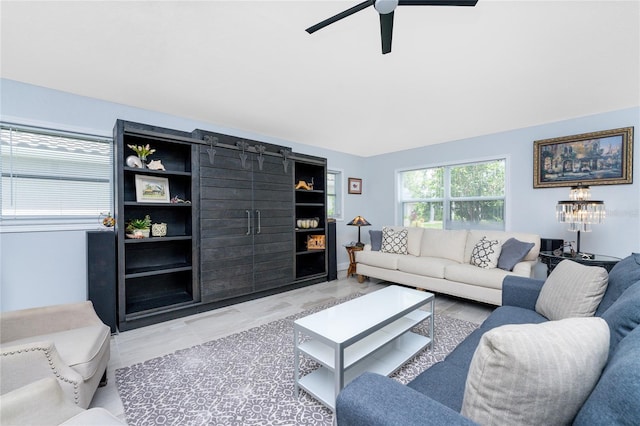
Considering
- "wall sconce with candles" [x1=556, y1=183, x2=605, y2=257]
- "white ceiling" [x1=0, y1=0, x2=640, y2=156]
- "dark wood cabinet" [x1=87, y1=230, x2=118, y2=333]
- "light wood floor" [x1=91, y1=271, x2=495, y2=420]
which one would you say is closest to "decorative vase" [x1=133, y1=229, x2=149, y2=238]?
"dark wood cabinet" [x1=87, y1=230, x2=118, y2=333]

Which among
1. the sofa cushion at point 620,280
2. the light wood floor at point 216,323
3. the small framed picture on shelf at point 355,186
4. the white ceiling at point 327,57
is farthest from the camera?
the small framed picture on shelf at point 355,186

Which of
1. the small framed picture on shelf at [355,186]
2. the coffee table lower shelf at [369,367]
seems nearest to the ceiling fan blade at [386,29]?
the coffee table lower shelf at [369,367]

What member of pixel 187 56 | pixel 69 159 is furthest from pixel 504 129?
pixel 69 159

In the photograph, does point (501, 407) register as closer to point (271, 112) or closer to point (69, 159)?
Result: point (271, 112)

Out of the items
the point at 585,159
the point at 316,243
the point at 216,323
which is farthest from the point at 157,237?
the point at 585,159

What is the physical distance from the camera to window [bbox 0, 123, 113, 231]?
261cm

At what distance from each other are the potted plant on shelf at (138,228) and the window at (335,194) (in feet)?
10.7

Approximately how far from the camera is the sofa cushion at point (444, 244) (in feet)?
12.9

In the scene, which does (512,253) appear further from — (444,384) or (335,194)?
(335,194)

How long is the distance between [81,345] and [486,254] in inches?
157

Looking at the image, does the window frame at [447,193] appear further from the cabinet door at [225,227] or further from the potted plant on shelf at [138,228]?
the potted plant on shelf at [138,228]

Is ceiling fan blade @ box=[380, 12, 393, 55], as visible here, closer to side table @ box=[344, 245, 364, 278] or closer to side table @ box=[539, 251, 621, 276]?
side table @ box=[539, 251, 621, 276]

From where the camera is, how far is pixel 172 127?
3.46m

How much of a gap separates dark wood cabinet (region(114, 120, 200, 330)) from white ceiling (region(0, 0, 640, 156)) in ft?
1.50
